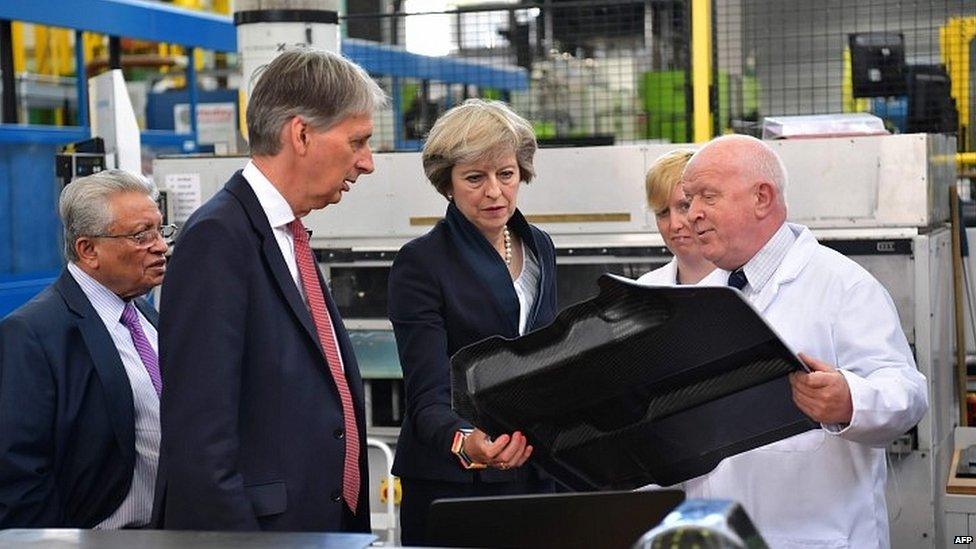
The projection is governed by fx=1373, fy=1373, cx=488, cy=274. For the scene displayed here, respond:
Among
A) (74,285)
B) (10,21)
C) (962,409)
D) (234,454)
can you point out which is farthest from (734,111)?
(234,454)

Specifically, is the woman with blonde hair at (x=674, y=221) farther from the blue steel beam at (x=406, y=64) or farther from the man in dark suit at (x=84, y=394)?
the blue steel beam at (x=406, y=64)

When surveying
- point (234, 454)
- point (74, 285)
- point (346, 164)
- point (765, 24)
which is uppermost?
point (765, 24)

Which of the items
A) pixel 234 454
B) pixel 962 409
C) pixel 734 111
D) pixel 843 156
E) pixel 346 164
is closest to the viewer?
pixel 234 454

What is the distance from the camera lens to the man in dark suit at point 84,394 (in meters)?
2.96

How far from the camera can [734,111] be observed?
8633 millimetres

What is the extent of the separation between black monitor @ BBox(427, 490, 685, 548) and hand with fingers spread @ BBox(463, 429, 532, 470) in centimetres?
33

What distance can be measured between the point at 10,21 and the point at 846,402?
7912 mm

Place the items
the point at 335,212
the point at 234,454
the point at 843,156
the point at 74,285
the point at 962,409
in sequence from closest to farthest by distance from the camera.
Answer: the point at 234,454 < the point at 74,285 < the point at 843,156 < the point at 335,212 < the point at 962,409

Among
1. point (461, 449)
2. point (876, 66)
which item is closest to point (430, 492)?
point (461, 449)

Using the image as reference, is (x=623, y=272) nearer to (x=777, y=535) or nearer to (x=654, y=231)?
(x=654, y=231)

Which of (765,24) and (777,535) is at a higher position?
(765,24)

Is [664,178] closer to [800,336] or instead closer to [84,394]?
[800,336]

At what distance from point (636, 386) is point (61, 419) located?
141 cm

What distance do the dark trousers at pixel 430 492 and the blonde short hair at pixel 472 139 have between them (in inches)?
28.1
